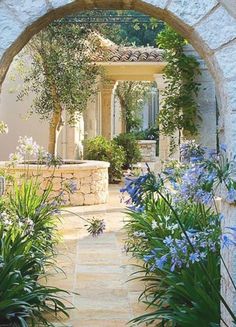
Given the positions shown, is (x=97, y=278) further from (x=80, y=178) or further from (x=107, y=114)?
(x=107, y=114)

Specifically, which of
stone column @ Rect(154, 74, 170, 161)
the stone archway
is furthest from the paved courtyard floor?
stone column @ Rect(154, 74, 170, 161)

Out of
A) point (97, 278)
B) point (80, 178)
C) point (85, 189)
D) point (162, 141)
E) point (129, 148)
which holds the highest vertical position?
point (162, 141)

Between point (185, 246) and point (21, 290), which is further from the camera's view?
point (21, 290)

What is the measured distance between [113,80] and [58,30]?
538 cm

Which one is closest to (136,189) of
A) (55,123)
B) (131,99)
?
(55,123)

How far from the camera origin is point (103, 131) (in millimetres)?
15641

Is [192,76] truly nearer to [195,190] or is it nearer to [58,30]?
[58,30]

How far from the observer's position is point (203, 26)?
301 cm

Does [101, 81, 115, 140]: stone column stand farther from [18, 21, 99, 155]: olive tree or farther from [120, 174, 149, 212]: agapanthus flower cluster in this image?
[120, 174, 149, 212]: agapanthus flower cluster

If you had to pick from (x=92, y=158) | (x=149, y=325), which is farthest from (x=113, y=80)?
(x=149, y=325)

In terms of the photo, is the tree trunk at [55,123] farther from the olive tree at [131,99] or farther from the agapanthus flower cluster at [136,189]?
the olive tree at [131,99]

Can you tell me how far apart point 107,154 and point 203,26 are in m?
10.0

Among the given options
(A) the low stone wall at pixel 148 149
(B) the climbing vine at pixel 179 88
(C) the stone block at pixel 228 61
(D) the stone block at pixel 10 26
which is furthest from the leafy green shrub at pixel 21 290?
(A) the low stone wall at pixel 148 149

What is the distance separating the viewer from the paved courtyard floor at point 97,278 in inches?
161
